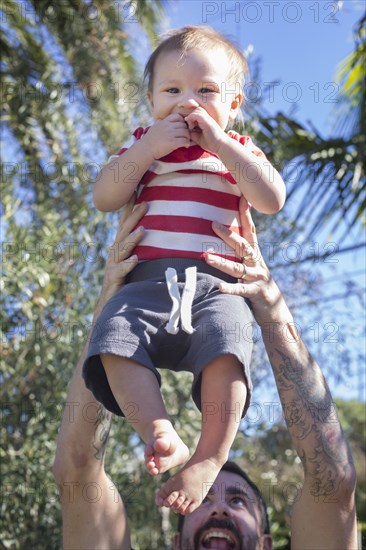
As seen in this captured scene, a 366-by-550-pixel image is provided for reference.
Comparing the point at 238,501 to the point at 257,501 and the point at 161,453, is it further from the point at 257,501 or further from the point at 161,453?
the point at 161,453

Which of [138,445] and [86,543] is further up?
[138,445]

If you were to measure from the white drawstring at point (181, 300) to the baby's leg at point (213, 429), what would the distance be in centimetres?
13

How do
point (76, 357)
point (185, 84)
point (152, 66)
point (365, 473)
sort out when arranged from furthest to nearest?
point (365, 473)
point (76, 357)
point (152, 66)
point (185, 84)

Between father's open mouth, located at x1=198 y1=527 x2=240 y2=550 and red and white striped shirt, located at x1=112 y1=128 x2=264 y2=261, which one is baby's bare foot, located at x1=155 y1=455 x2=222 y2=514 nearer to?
red and white striped shirt, located at x1=112 y1=128 x2=264 y2=261

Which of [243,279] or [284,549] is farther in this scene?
[284,549]

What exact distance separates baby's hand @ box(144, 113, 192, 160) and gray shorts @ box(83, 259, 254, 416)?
0.31 metres

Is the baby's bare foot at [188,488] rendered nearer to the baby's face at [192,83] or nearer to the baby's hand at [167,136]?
the baby's hand at [167,136]

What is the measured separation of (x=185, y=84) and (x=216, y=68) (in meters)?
0.10

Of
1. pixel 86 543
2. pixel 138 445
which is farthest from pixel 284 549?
pixel 86 543

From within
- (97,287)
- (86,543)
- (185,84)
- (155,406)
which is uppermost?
(97,287)

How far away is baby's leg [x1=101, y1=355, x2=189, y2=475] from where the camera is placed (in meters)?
1.69

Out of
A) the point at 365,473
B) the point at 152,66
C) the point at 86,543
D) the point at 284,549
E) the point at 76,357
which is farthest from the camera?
the point at 365,473

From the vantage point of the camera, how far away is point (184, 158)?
87.6 inches

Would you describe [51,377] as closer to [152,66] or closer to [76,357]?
[76,357]
